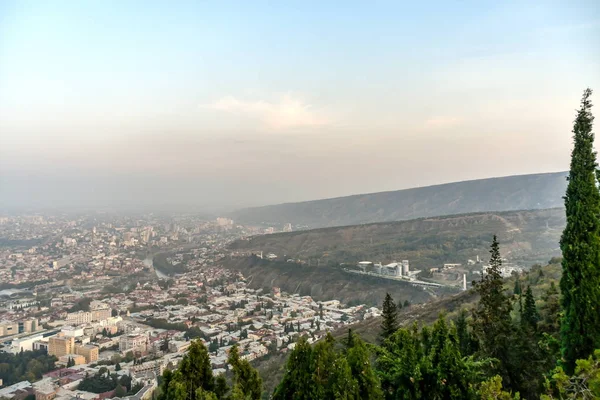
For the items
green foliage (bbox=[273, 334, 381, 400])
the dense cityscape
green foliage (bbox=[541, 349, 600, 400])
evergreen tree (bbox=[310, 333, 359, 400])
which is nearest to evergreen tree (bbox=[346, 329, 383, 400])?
green foliage (bbox=[273, 334, 381, 400])

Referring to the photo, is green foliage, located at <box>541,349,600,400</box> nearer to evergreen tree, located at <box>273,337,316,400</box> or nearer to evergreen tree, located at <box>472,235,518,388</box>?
evergreen tree, located at <box>273,337,316,400</box>

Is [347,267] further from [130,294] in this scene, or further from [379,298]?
[130,294]

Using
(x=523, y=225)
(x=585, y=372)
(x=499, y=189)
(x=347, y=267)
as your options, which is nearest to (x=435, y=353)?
(x=585, y=372)

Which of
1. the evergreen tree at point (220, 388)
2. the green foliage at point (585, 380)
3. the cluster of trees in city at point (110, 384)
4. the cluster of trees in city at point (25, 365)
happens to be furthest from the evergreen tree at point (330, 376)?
the cluster of trees in city at point (25, 365)

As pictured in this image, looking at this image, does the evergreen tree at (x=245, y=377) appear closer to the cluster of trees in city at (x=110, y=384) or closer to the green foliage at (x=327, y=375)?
the green foliage at (x=327, y=375)

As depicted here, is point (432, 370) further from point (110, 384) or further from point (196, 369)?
point (110, 384)
